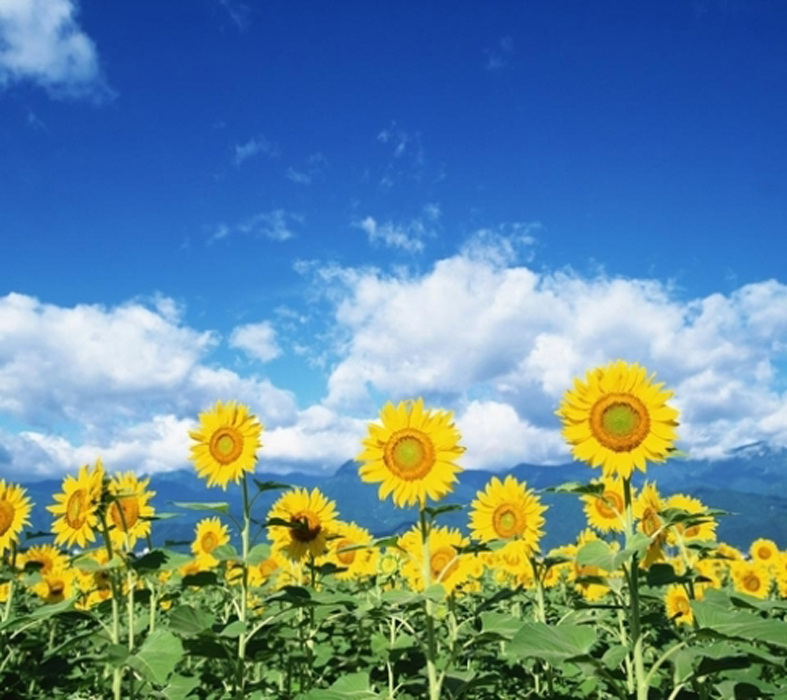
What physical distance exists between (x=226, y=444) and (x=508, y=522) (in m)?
3.06

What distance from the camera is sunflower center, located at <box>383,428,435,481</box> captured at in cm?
485

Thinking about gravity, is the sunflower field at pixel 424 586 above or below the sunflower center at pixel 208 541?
below

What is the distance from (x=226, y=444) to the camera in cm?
593

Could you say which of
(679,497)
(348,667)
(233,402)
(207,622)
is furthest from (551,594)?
(207,622)

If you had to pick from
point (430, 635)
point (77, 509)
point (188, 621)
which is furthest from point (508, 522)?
point (77, 509)

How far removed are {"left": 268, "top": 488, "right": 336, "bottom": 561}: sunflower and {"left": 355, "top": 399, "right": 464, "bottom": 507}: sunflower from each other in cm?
193

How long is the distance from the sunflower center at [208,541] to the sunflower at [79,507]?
443cm

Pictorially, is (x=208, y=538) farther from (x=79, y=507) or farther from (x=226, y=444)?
(x=79, y=507)

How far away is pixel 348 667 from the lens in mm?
7410

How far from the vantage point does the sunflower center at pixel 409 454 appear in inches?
191

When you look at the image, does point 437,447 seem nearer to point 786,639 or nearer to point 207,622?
point 207,622

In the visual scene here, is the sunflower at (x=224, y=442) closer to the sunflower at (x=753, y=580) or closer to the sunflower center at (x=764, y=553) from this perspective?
the sunflower at (x=753, y=580)

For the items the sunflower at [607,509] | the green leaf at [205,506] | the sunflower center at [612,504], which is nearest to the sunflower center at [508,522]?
the sunflower at [607,509]

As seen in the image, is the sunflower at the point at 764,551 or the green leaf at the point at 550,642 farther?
the sunflower at the point at 764,551
